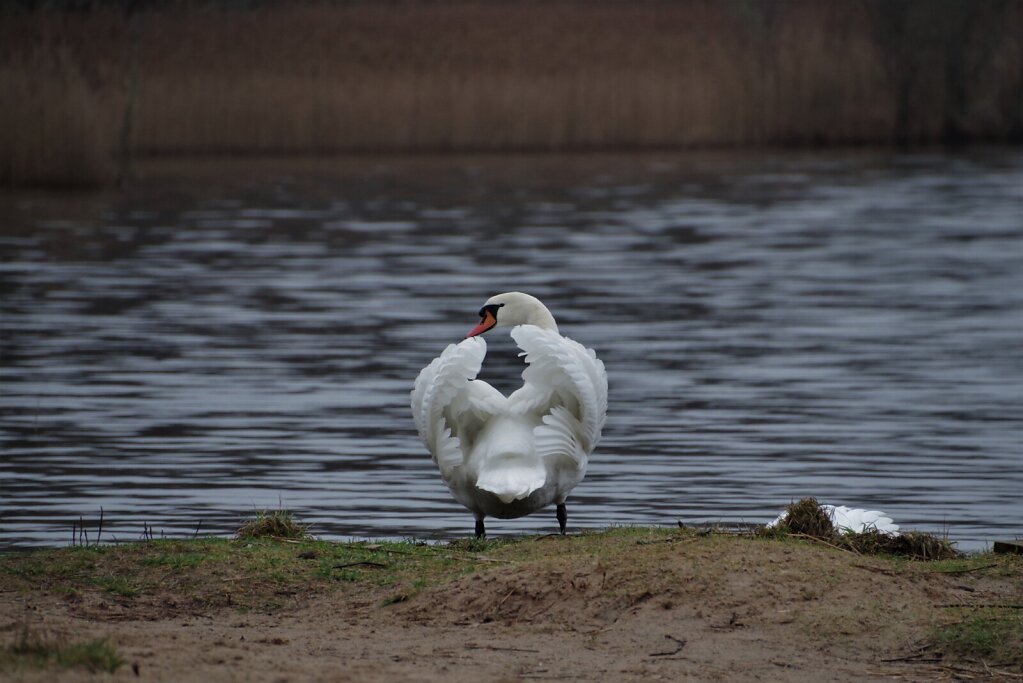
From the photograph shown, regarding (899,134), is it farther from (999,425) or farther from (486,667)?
(486,667)

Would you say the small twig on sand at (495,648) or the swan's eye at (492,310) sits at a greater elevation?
the swan's eye at (492,310)

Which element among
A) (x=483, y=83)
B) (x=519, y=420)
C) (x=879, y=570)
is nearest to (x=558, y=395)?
(x=519, y=420)

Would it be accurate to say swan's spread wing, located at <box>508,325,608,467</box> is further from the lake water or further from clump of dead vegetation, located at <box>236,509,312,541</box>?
the lake water

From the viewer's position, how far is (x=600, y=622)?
691cm

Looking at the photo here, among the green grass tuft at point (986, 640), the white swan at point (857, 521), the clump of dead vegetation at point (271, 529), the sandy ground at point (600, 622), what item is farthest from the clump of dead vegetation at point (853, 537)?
the clump of dead vegetation at point (271, 529)

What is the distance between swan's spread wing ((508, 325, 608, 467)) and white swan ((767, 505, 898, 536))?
1.01 m

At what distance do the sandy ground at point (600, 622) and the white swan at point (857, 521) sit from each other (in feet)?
1.91

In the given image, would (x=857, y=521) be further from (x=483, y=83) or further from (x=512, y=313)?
(x=483, y=83)

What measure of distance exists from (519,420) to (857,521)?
167 centimetres

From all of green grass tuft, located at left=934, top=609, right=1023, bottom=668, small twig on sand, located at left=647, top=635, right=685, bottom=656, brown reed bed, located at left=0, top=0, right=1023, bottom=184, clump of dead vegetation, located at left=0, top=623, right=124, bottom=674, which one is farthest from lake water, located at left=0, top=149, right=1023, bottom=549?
clump of dead vegetation, located at left=0, top=623, right=124, bottom=674

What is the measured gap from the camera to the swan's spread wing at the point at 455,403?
869 cm

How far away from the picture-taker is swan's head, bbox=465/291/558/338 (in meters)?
10.1

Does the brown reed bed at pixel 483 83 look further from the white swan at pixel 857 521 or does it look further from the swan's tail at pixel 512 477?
the white swan at pixel 857 521

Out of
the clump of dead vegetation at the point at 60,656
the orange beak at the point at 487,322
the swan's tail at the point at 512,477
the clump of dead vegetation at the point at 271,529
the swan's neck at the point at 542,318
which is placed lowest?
the clump of dead vegetation at the point at 271,529
